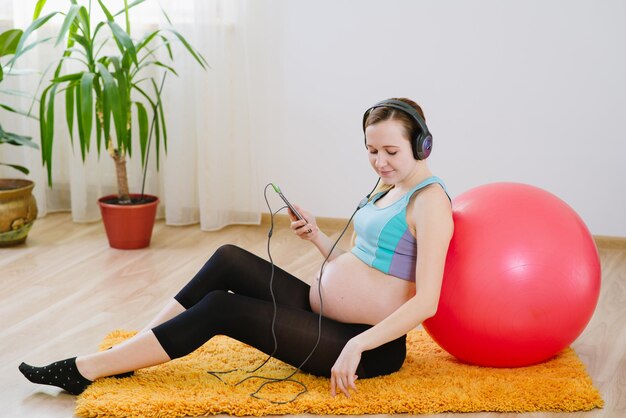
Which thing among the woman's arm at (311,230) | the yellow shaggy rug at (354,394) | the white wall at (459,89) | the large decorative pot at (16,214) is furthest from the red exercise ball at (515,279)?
the large decorative pot at (16,214)

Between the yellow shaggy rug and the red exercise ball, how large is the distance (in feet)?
0.27

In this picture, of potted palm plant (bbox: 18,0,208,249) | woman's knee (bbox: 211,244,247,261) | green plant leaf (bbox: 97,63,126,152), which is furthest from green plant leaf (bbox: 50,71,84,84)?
woman's knee (bbox: 211,244,247,261)

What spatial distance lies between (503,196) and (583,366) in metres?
0.52

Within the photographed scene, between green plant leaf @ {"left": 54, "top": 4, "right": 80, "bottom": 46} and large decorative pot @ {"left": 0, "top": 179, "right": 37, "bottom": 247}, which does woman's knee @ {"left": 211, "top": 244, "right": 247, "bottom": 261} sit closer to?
green plant leaf @ {"left": 54, "top": 4, "right": 80, "bottom": 46}

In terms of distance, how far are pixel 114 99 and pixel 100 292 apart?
29.6 inches

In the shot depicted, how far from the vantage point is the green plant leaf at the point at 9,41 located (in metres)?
3.39

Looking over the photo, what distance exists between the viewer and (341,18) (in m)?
3.63

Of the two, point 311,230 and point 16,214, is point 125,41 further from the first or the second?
point 311,230

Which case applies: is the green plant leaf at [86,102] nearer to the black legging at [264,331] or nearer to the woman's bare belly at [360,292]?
the black legging at [264,331]

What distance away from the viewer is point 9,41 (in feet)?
11.2

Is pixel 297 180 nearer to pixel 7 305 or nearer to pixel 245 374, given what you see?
pixel 7 305

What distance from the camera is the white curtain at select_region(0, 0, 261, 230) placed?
12.2 feet

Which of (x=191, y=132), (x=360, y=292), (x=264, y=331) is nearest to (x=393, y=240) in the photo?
(x=360, y=292)

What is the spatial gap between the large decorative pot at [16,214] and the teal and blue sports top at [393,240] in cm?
199
